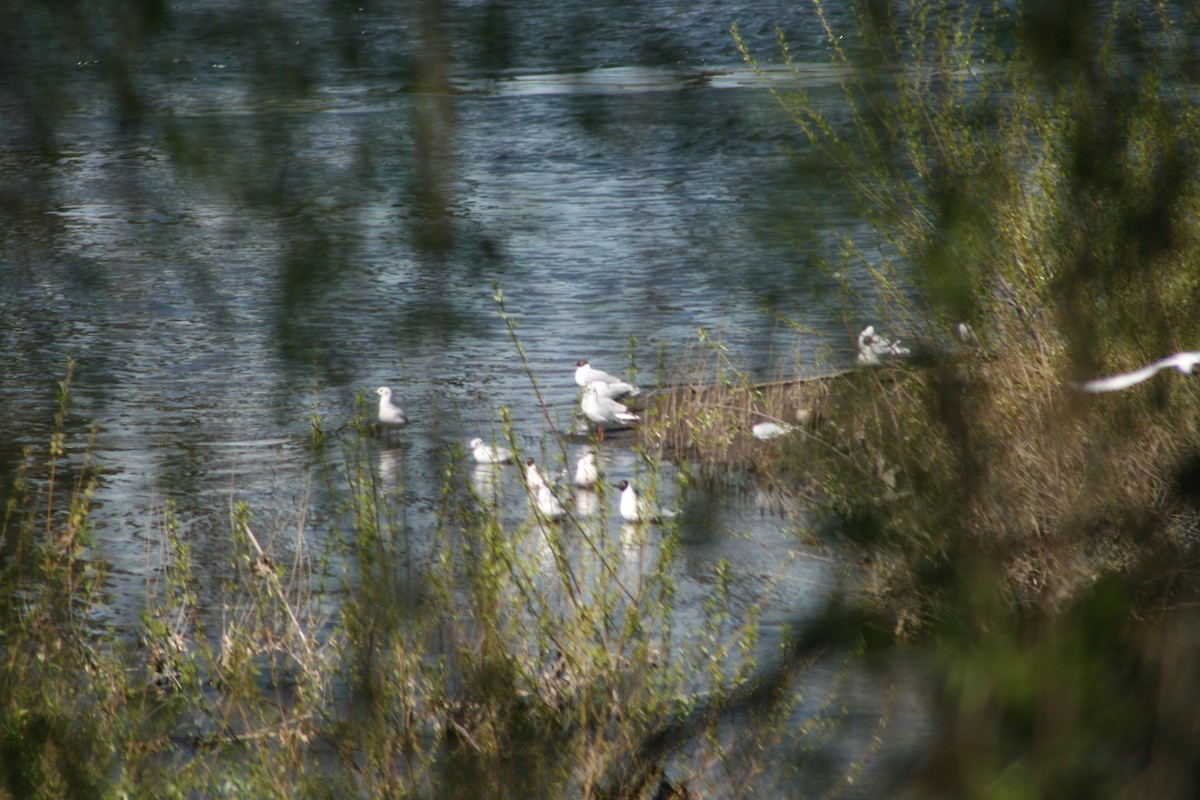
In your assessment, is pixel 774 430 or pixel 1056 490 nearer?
pixel 1056 490

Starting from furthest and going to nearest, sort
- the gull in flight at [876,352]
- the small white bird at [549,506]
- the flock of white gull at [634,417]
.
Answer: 1. the small white bird at [549,506]
2. the gull in flight at [876,352]
3. the flock of white gull at [634,417]

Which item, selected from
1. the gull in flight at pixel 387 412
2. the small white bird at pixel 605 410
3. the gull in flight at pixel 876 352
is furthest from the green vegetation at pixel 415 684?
the small white bird at pixel 605 410

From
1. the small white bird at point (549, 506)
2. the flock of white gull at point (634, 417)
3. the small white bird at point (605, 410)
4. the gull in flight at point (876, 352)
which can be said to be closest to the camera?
the flock of white gull at point (634, 417)

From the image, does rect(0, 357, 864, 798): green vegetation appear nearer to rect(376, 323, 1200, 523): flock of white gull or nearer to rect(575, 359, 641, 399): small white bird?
rect(376, 323, 1200, 523): flock of white gull

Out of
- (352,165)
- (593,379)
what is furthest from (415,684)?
(593,379)

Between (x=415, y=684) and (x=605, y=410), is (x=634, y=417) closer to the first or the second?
(x=605, y=410)

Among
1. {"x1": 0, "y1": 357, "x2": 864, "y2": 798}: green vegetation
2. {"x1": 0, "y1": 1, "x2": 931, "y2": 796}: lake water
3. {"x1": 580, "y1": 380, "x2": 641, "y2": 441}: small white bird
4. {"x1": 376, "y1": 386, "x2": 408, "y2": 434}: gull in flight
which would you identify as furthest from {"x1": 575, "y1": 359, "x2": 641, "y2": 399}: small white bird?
{"x1": 0, "y1": 1, "x2": 931, "y2": 796}: lake water

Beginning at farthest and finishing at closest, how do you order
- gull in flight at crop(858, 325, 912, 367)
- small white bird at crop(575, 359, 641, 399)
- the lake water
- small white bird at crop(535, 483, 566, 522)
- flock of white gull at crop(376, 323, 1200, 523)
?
small white bird at crop(575, 359, 641, 399) → small white bird at crop(535, 483, 566, 522) → gull in flight at crop(858, 325, 912, 367) → flock of white gull at crop(376, 323, 1200, 523) → the lake water

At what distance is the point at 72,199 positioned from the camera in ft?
2.73

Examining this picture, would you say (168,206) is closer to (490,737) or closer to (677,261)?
(677,261)

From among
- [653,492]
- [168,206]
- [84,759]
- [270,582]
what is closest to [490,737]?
[84,759]

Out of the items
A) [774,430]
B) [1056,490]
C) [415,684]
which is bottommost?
[774,430]

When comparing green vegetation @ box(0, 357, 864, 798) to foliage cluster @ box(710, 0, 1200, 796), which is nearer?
foliage cluster @ box(710, 0, 1200, 796)

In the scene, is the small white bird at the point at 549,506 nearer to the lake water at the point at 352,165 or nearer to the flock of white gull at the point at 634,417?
the flock of white gull at the point at 634,417
